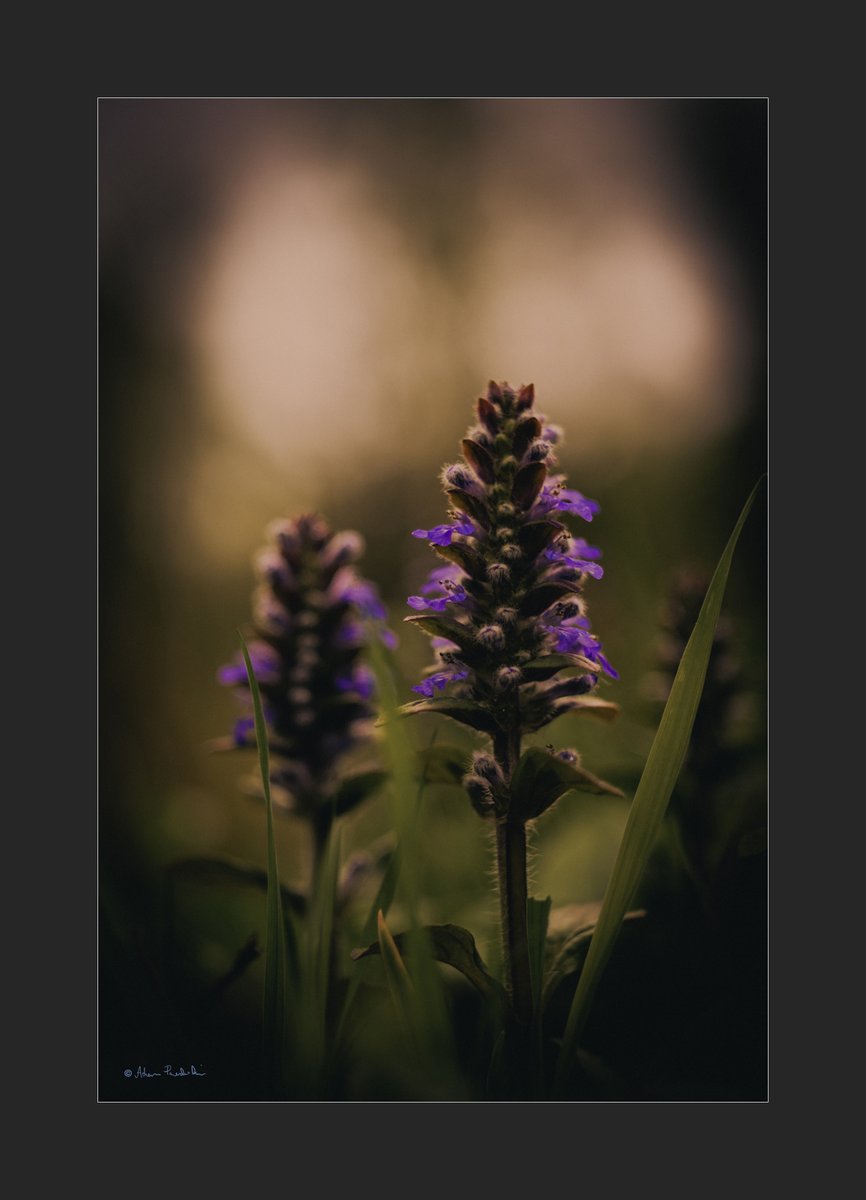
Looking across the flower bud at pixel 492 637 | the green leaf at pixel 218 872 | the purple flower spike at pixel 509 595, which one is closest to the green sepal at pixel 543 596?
the purple flower spike at pixel 509 595

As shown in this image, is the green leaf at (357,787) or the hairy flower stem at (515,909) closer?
the hairy flower stem at (515,909)

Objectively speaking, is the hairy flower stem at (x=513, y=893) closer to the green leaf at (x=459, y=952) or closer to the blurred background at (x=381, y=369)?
the green leaf at (x=459, y=952)

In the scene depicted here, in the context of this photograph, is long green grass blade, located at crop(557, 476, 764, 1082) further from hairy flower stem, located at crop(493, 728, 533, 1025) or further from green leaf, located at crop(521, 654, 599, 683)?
green leaf, located at crop(521, 654, 599, 683)

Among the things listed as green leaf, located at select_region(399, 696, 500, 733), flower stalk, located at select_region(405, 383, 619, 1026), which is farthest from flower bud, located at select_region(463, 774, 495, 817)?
green leaf, located at select_region(399, 696, 500, 733)

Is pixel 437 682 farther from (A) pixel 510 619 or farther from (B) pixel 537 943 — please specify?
(B) pixel 537 943
